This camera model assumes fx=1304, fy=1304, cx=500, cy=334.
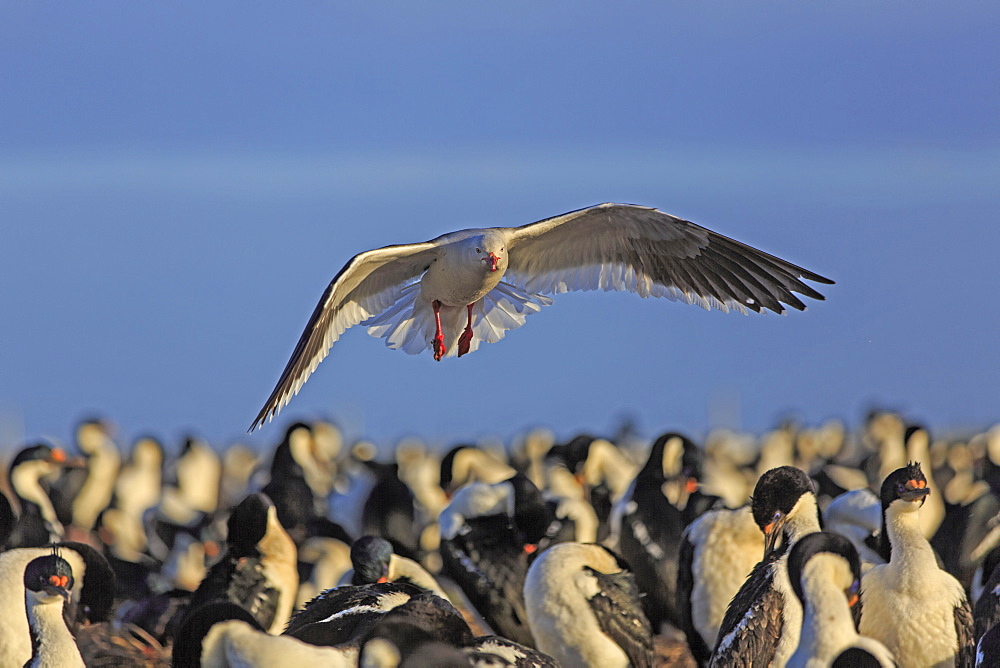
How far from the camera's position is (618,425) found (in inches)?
907

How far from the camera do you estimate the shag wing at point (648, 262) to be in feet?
25.6

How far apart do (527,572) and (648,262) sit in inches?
86.6

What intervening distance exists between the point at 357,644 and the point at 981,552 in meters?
5.73

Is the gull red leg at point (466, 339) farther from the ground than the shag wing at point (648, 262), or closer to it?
closer to it

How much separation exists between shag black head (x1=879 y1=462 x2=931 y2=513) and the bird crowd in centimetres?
1

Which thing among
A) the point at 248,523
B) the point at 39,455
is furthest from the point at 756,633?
the point at 39,455

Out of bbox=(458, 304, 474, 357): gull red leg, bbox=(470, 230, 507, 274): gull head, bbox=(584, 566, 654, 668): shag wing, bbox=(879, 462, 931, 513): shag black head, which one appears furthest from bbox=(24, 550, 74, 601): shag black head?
bbox=(879, 462, 931, 513): shag black head

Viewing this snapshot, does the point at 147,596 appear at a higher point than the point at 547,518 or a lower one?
lower

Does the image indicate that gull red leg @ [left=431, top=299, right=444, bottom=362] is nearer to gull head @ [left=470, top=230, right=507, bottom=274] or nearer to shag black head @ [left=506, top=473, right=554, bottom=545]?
gull head @ [left=470, top=230, right=507, bottom=274]

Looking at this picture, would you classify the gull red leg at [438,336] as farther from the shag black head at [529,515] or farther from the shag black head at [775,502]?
the shag black head at [775,502]

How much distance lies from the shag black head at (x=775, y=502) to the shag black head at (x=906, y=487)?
1.87ft

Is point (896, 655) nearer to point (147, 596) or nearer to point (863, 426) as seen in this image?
point (147, 596)

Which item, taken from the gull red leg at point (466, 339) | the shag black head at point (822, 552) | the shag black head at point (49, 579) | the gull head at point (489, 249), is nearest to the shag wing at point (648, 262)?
the gull head at point (489, 249)

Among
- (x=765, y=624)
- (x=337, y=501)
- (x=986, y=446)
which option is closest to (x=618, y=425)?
(x=986, y=446)
